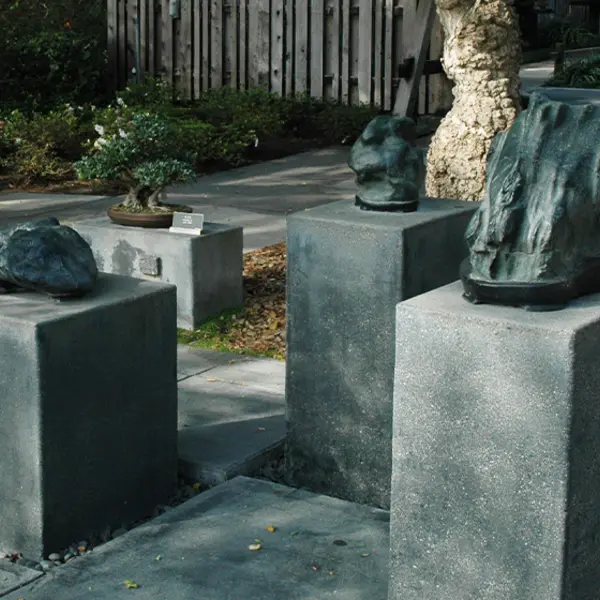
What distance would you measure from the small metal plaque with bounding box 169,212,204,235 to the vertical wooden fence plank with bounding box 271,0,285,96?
810 cm

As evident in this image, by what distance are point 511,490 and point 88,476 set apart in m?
1.87

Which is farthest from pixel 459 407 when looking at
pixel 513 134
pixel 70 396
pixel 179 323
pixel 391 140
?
pixel 179 323

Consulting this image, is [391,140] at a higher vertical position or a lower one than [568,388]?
higher

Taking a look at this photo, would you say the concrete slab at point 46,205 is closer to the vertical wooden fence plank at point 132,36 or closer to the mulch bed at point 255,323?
the mulch bed at point 255,323

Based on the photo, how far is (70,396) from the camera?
474 centimetres

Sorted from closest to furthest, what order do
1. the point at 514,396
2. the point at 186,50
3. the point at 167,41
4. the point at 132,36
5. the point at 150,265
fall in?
the point at 514,396
the point at 150,265
the point at 186,50
the point at 167,41
the point at 132,36

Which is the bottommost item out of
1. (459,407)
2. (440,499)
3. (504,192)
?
(440,499)

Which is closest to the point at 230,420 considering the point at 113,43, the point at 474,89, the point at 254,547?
the point at 254,547

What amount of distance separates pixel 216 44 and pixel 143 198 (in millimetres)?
8367

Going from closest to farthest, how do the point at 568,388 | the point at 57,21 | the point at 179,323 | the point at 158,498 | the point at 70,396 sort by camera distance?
the point at 568,388 < the point at 70,396 < the point at 158,498 < the point at 179,323 < the point at 57,21

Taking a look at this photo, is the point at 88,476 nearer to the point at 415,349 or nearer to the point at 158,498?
the point at 158,498

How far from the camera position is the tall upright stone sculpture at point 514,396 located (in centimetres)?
370

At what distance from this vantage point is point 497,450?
3779 mm

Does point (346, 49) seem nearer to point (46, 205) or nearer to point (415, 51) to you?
point (415, 51)
